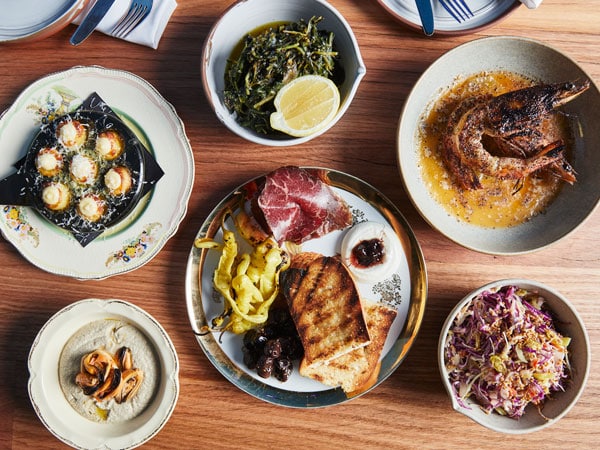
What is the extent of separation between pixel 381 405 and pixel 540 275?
31.5 inches

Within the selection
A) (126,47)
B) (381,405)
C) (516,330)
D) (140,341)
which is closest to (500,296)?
(516,330)

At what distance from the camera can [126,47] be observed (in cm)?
215

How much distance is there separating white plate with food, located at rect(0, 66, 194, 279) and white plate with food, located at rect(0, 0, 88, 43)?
163 mm

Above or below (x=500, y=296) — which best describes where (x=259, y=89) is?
above

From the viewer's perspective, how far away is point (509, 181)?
82.7 inches

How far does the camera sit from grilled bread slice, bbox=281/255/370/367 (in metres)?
2.06

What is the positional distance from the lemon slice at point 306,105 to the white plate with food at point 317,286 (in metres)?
0.23

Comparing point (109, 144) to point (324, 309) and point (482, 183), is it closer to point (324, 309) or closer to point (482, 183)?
point (324, 309)

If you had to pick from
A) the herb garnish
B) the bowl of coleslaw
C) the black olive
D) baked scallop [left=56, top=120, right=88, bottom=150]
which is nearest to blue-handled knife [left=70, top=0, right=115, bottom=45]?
baked scallop [left=56, top=120, right=88, bottom=150]

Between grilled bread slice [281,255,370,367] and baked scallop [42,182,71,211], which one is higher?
baked scallop [42,182,71,211]

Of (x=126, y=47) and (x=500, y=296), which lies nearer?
(x=500, y=296)

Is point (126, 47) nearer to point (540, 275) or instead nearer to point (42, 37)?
point (42, 37)

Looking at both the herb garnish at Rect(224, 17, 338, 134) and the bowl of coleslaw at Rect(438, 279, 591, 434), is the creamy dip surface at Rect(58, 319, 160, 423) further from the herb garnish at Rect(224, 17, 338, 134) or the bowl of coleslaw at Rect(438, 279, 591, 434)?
the bowl of coleslaw at Rect(438, 279, 591, 434)

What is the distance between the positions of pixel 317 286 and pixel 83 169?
0.98 meters
